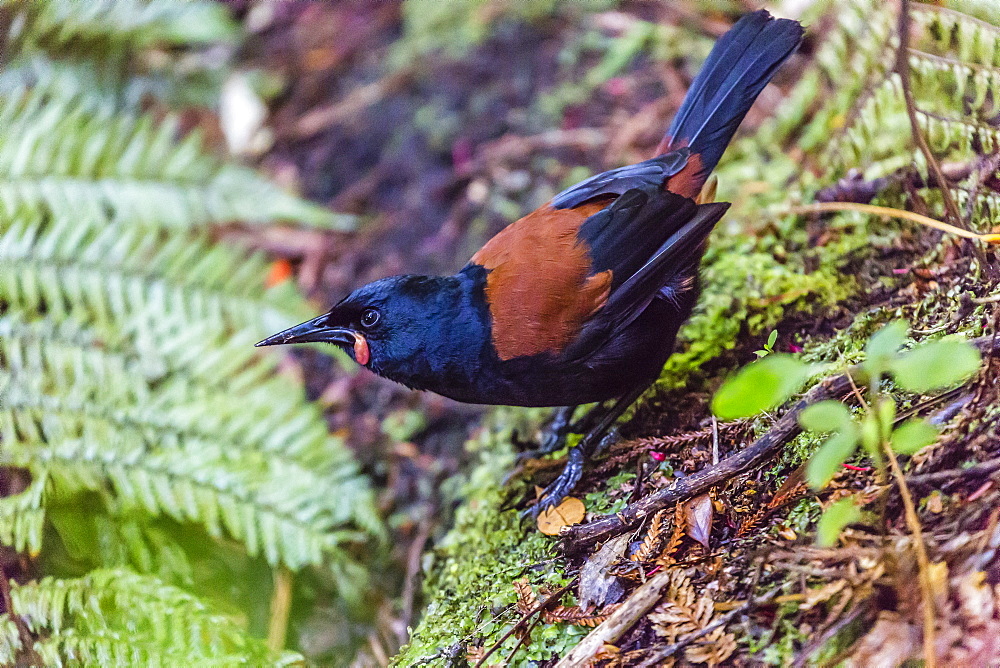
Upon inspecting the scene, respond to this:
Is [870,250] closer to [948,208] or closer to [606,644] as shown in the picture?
[948,208]

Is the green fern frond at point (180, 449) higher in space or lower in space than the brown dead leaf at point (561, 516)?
lower

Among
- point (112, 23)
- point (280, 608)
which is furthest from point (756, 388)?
point (112, 23)

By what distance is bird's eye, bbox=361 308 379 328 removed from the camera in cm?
275

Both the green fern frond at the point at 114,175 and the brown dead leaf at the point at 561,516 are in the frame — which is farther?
Result: the green fern frond at the point at 114,175

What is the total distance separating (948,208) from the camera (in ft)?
7.87

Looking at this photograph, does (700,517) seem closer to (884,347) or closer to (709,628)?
(709,628)

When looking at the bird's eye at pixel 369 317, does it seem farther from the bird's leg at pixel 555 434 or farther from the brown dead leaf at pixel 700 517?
the brown dead leaf at pixel 700 517

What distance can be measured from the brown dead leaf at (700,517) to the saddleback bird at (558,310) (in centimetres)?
62

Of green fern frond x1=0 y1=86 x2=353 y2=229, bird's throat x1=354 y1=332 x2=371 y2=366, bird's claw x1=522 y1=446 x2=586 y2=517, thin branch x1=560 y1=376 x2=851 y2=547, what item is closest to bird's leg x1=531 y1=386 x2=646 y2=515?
bird's claw x1=522 y1=446 x2=586 y2=517

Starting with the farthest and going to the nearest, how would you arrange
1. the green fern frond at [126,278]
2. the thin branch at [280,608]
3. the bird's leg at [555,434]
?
the green fern frond at [126,278]
the bird's leg at [555,434]
the thin branch at [280,608]

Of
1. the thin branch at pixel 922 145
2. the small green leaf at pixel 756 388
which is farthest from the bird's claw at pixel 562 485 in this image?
the thin branch at pixel 922 145

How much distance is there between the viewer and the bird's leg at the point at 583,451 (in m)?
2.69

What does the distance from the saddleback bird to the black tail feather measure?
26mm

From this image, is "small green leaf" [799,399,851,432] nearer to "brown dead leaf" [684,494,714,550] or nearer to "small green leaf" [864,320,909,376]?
"small green leaf" [864,320,909,376]
